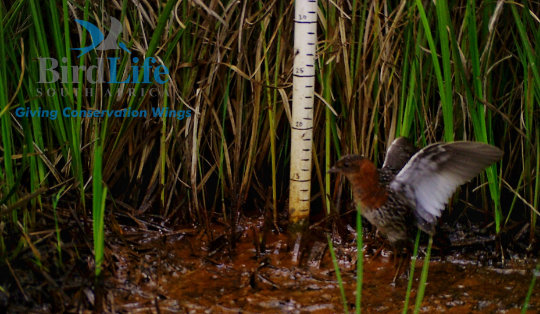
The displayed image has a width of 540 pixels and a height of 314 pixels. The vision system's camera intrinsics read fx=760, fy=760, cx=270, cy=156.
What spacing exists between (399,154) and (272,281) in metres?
0.69

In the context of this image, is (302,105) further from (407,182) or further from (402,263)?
(402,263)

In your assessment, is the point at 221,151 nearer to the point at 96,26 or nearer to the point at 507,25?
the point at 96,26

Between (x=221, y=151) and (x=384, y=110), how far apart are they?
0.72 meters

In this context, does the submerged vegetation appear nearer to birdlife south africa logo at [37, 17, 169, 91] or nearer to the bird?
birdlife south africa logo at [37, 17, 169, 91]

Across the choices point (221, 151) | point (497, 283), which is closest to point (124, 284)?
point (221, 151)

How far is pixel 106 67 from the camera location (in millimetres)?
3314

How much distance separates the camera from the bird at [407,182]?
2600mm

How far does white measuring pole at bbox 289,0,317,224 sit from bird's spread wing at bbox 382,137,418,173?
364 mm

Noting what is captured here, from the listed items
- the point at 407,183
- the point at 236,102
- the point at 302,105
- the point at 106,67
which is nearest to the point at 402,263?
the point at 407,183


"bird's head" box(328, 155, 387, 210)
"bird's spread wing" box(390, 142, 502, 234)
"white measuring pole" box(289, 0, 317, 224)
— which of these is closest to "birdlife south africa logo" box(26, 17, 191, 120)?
"white measuring pole" box(289, 0, 317, 224)

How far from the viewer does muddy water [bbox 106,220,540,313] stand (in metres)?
2.75

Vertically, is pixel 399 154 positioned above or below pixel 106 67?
below

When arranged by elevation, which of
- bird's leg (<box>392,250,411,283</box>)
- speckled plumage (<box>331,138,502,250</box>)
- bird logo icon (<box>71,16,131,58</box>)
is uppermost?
bird logo icon (<box>71,16,131,58</box>)

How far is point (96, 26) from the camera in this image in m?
3.23
